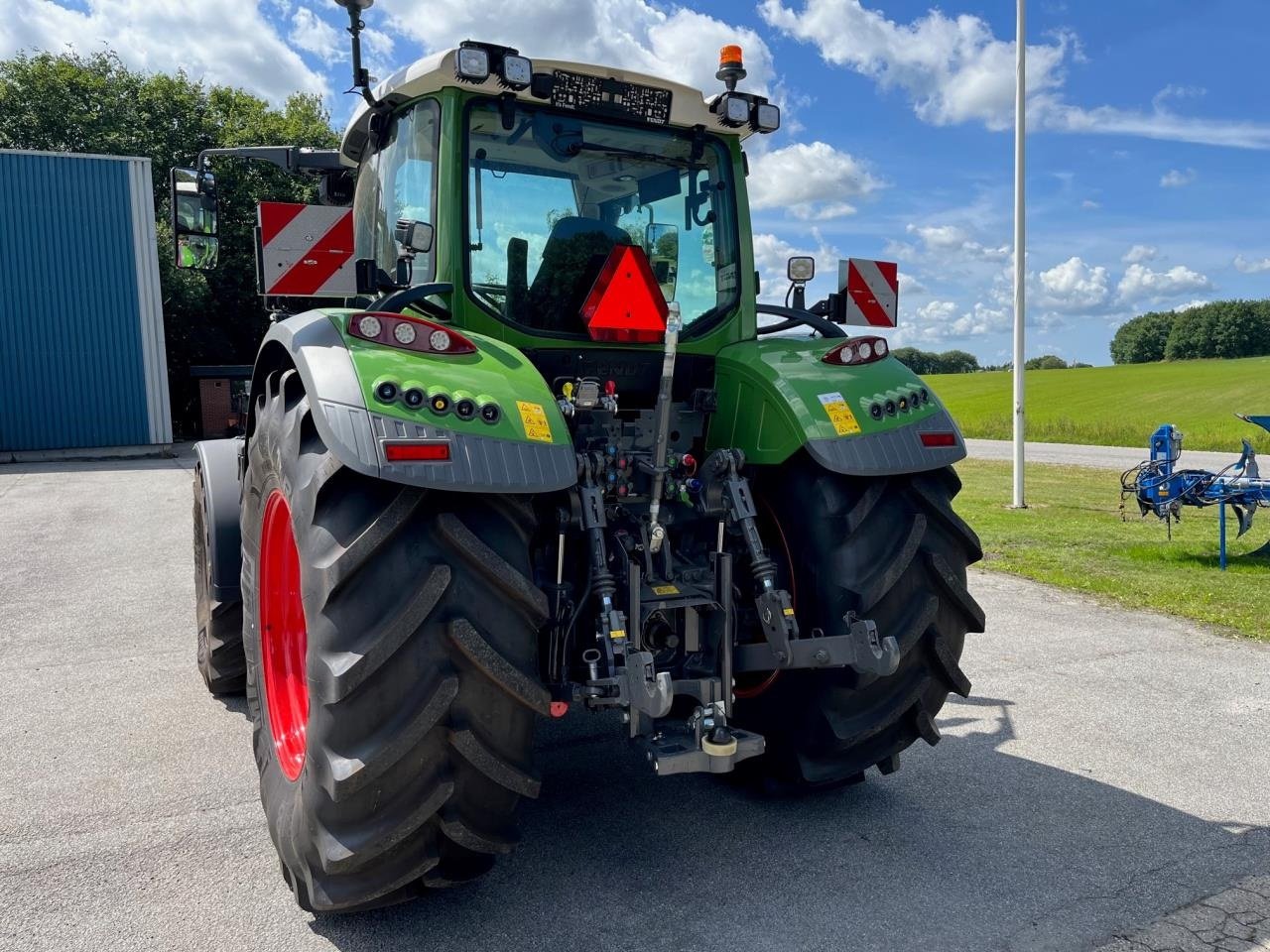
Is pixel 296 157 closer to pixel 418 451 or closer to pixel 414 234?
pixel 414 234

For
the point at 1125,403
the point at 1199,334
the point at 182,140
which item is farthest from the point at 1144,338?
the point at 182,140

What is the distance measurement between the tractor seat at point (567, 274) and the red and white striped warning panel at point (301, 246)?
828mm

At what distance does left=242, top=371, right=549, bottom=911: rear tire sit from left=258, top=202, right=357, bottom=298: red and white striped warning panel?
4.50ft

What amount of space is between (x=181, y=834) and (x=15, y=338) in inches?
799

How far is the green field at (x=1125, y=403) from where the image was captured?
28.6 metres

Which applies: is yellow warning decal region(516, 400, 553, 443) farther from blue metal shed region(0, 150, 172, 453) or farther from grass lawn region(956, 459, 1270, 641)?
blue metal shed region(0, 150, 172, 453)

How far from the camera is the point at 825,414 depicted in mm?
3229

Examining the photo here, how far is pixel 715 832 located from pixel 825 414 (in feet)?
5.01

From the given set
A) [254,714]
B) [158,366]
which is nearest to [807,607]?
[254,714]

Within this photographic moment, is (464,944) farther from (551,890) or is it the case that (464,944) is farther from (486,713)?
(486,713)

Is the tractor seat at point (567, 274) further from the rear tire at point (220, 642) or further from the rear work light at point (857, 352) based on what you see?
the rear tire at point (220, 642)

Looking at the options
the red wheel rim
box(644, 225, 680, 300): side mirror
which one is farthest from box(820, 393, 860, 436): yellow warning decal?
the red wheel rim

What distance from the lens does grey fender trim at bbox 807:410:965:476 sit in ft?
10.3

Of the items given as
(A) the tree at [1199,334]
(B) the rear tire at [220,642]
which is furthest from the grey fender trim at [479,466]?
(A) the tree at [1199,334]
